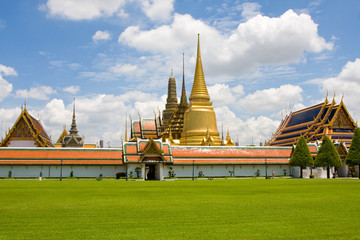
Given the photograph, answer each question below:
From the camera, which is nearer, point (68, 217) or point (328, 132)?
point (68, 217)

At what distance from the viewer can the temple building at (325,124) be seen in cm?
6312

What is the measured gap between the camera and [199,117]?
6969 cm

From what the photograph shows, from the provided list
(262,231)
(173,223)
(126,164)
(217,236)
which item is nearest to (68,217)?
(173,223)

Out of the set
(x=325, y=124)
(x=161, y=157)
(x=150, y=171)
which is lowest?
(x=150, y=171)

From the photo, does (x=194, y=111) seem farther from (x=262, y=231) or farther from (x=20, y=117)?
(x=262, y=231)

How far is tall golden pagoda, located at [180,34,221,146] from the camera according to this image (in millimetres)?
68750

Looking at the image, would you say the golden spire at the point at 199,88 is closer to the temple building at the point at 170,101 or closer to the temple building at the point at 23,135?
the temple building at the point at 170,101

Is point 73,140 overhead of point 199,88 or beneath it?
beneath

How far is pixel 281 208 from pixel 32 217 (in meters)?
7.57

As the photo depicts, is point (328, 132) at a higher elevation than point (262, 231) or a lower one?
higher

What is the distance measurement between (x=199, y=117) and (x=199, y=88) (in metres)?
5.37

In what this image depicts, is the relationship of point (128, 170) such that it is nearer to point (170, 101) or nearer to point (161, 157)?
point (161, 157)

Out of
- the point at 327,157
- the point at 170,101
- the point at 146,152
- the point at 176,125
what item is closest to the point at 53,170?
the point at 146,152

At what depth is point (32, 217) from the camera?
11.1 m
